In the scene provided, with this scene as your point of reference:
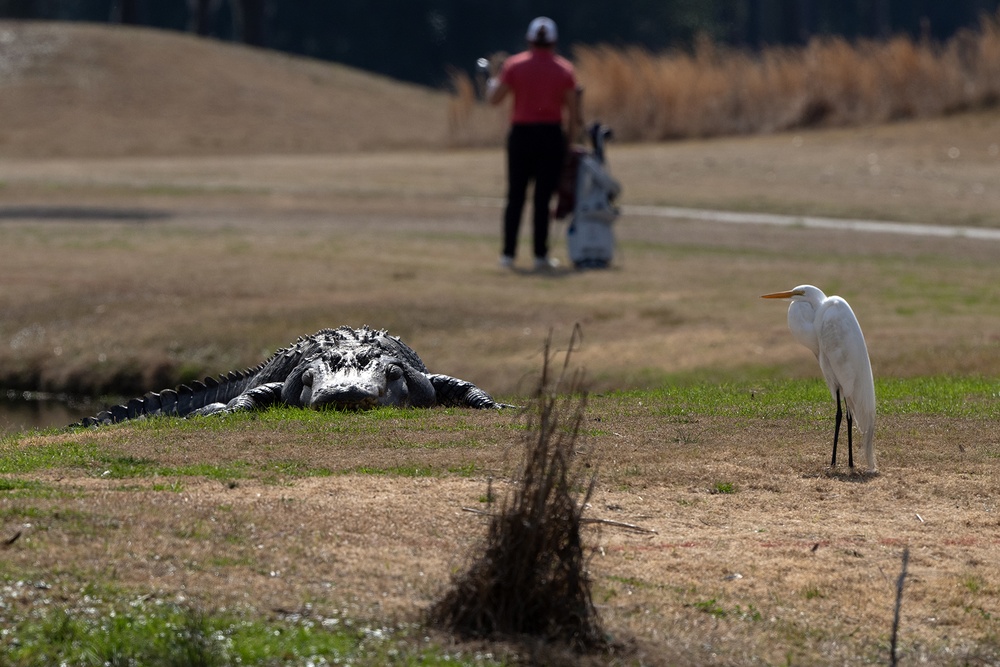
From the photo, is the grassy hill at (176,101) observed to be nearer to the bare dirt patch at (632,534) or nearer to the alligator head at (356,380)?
the alligator head at (356,380)

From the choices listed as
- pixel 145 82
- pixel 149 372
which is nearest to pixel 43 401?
pixel 149 372

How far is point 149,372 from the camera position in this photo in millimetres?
13164

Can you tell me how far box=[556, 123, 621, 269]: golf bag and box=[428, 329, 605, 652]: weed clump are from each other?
1142 centimetres

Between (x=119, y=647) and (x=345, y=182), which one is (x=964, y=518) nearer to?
(x=119, y=647)

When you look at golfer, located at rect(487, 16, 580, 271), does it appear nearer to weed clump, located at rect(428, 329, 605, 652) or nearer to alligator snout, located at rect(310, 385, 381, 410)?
alligator snout, located at rect(310, 385, 381, 410)

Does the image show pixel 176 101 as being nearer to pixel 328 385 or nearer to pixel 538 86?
pixel 538 86

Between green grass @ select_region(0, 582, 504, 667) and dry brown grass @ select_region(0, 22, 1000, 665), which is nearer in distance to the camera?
Result: green grass @ select_region(0, 582, 504, 667)

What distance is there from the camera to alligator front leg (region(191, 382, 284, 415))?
9.29m

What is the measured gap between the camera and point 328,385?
28.9ft

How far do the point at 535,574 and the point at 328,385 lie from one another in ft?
13.2

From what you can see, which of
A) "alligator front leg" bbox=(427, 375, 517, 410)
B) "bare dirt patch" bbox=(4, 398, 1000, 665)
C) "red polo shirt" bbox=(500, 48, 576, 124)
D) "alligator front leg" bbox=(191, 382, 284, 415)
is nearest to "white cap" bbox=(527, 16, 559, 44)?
"red polo shirt" bbox=(500, 48, 576, 124)

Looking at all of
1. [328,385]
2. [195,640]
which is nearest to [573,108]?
[328,385]

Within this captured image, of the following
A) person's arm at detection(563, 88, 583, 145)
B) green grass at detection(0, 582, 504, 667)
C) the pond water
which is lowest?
the pond water

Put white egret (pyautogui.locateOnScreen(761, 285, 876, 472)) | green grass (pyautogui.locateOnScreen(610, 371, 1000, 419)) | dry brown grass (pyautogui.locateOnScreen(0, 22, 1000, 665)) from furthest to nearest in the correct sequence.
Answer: green grass (pyautogui.locateOnScreen(610, 371, 1000, 419))
white egret (pyautogui.locateOnScreen(761, 285, 876, 472))
dry brown grass (pyautogui.locateOnScreen(0, 22, 1000, 665))
